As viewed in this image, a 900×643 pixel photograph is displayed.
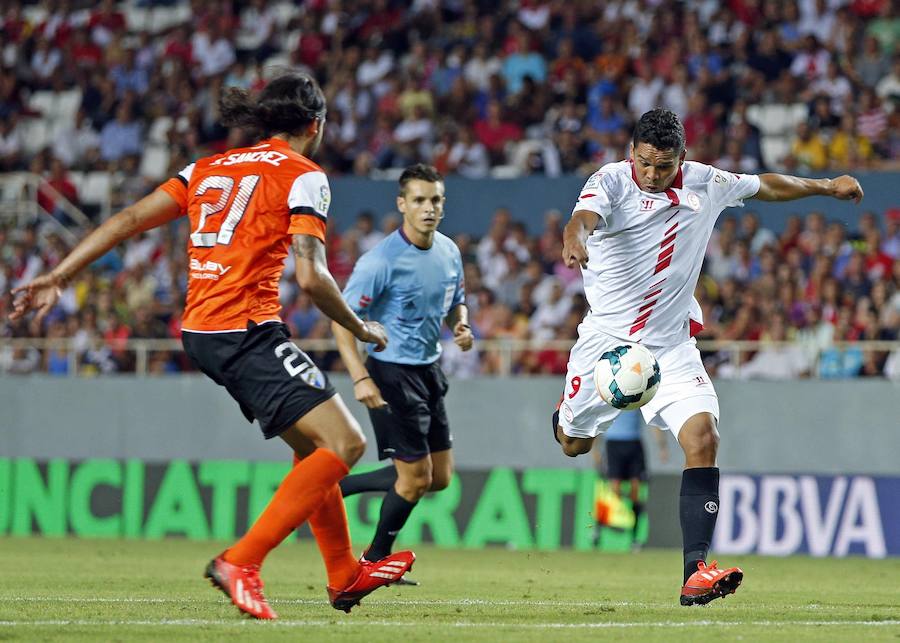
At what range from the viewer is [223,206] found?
714 centimetres

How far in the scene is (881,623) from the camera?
738cm

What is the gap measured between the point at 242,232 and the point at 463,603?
2.61m

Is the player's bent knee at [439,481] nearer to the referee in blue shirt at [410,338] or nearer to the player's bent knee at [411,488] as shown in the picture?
the referee in blue shirt at [410,338]

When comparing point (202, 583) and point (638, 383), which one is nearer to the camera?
point (638, 383)

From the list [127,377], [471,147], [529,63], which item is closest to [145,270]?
[127,377]

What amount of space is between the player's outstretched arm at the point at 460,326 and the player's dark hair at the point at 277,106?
8.36ft

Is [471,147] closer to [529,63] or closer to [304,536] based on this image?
[529,63]

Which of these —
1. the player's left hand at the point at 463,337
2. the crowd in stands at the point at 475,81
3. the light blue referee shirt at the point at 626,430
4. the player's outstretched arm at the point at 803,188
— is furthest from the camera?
the crowd in stands at the point at 475,81

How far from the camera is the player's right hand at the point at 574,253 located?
7.27 m

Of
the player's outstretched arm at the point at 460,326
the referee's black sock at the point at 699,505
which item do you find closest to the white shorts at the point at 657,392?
the referee's black sock at the point at 699,505

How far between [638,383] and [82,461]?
1118 centimetres

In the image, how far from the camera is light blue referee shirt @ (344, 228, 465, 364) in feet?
33.8

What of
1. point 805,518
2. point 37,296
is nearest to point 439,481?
point 37,296

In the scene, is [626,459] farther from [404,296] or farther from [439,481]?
[404,296]
